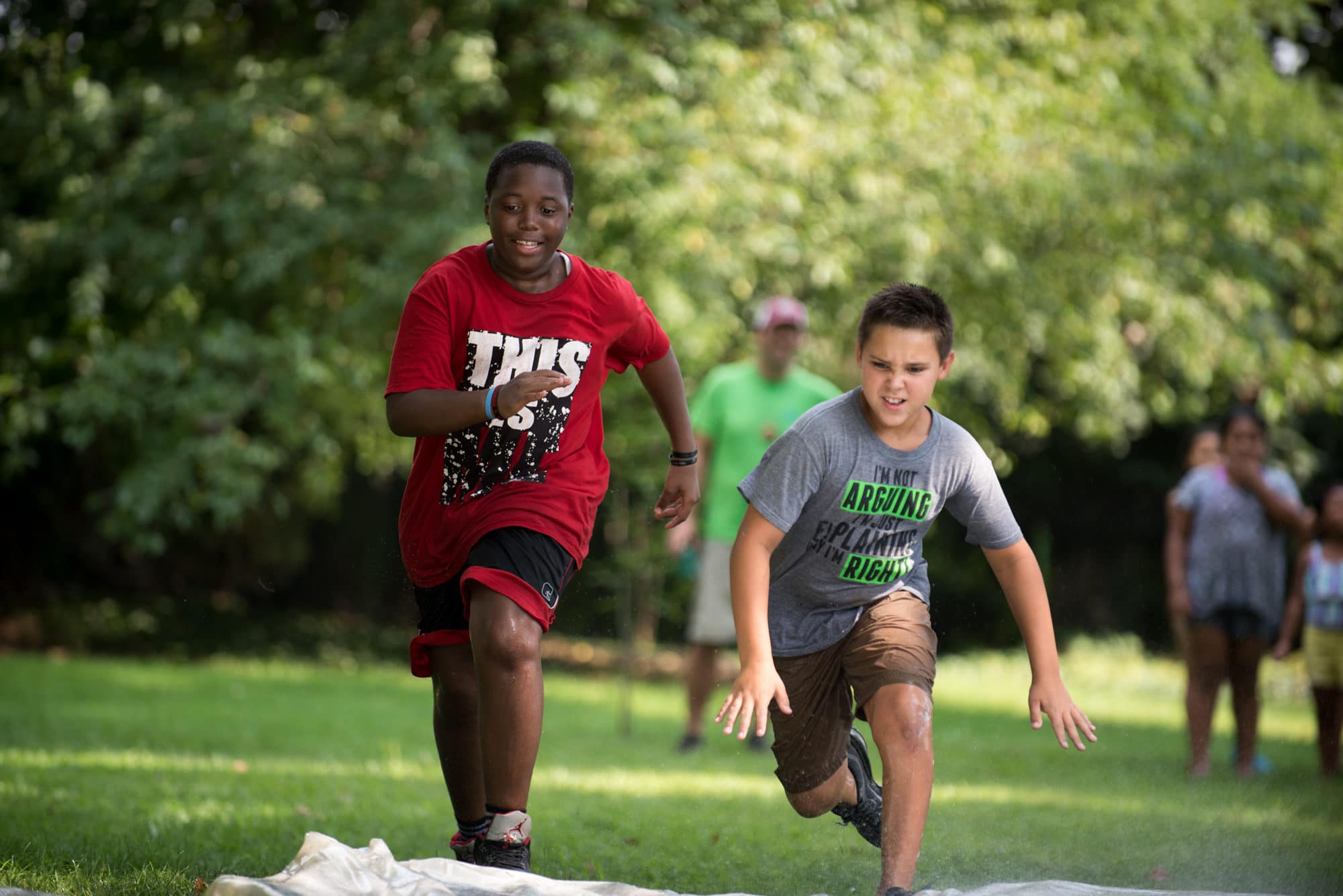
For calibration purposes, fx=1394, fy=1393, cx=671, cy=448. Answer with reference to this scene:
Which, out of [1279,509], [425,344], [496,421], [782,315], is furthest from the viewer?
[782,315]

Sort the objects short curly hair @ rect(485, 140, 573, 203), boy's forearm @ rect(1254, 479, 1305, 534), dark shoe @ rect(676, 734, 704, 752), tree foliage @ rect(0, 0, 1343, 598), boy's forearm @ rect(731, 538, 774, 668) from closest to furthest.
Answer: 1. boy's forearm @ rect(731, 538, 774, 668)
2. short curly hair @ rect(485, 140, 573, 203)
3. boy's forearm @ rect(1254, 479, 1305, 534)
4. dark shoe @ rect(676, 734, 704, 752)
5. tree foliage @ rect(0, 0, 1343, 598)

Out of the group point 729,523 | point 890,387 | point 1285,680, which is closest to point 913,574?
point 890,387

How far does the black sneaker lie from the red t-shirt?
1.03 metres

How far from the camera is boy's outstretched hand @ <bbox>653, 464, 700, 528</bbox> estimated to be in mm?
3892

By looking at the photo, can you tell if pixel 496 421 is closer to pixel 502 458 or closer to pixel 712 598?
pixel 502 458

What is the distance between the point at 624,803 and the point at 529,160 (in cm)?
254

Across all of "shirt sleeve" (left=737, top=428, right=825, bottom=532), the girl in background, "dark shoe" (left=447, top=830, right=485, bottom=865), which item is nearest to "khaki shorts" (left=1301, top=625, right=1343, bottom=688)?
the girl in background

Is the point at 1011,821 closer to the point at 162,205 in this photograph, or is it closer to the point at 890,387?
the point at 890,387

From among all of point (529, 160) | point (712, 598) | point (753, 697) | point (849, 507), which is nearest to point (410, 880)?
point (753, 697)

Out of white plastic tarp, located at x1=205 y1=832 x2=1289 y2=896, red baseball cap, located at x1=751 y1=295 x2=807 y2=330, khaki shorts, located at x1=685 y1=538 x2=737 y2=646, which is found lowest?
white plastic tarp, located at x1=205 y1=832 x2=1289 y2=896

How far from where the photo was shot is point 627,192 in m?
9.34

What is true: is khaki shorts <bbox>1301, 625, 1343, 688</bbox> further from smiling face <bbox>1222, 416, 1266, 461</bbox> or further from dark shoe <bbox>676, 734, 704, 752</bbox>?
dark shoe <bbox>676, 734, 704, 752</bbox>

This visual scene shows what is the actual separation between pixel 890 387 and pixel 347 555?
45.1 ft

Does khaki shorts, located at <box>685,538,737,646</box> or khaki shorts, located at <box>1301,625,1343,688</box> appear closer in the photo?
khaki shorts, located at <box>1301,625,1343,688</box>
